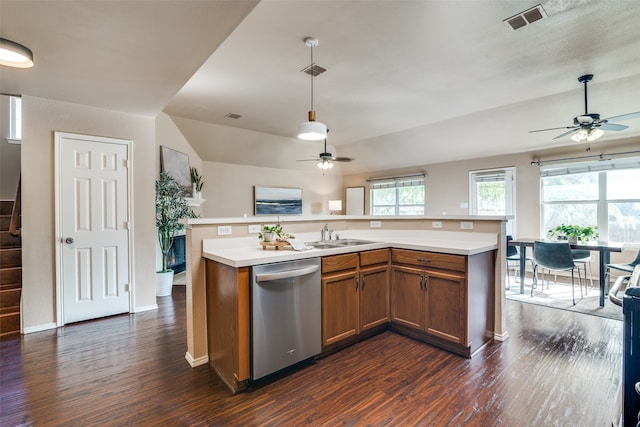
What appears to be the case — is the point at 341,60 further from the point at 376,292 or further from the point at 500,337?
the point at 500,337

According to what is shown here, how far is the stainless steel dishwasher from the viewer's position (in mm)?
2057

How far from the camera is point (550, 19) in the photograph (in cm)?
244

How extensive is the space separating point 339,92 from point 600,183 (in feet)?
16.3

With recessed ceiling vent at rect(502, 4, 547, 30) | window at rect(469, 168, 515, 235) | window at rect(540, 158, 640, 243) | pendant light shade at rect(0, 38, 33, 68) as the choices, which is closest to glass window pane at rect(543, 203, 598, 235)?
window at rect(540, 158, 640, 243)

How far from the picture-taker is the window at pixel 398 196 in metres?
7.52

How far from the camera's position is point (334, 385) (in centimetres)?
211

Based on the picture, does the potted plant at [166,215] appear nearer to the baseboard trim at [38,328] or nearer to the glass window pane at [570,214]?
the baseboard trim at [38,328]

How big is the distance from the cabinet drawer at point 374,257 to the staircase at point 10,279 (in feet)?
12.2

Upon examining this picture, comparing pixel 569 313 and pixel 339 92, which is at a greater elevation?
pixel 339 92

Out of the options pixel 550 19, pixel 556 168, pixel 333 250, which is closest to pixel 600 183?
pixel 556 168

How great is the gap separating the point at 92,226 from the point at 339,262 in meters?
2.99

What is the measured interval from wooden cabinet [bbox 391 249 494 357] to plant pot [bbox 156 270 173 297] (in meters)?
3.45

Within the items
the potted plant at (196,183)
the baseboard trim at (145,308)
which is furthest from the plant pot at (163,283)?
the potted plant at (196,183)

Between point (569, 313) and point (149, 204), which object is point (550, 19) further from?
point (149, 204)
